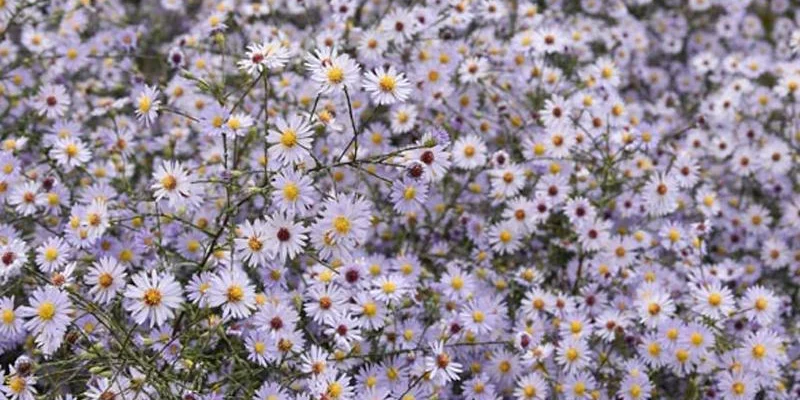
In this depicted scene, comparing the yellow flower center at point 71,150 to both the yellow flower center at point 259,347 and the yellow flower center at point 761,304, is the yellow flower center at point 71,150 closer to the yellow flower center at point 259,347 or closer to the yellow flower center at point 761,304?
the yellow flower center at point 259,347

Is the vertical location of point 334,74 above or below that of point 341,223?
above

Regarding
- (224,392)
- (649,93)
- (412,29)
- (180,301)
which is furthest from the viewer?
(649,93)

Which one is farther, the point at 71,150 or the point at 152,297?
the point at 71,150

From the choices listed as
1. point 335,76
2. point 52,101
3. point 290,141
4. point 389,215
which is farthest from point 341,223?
point 52,101

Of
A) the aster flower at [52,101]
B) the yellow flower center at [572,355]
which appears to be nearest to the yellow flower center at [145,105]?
the aster flower at [52,101]

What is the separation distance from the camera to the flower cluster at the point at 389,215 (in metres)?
2.60

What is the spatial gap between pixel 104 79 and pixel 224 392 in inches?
80.8

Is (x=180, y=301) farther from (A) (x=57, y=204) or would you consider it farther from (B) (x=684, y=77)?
(B) (x=684, y=77)

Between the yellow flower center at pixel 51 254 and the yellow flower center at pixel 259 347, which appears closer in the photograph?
the yellow flower center at pixel 259 347

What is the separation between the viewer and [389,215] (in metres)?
3.54

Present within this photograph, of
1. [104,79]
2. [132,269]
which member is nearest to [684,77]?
[104,79]

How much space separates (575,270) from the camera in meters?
3.59

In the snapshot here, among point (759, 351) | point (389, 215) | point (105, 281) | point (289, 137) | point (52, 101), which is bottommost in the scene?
point (105, 281)

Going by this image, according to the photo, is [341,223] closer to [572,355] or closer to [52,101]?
[572,355]
